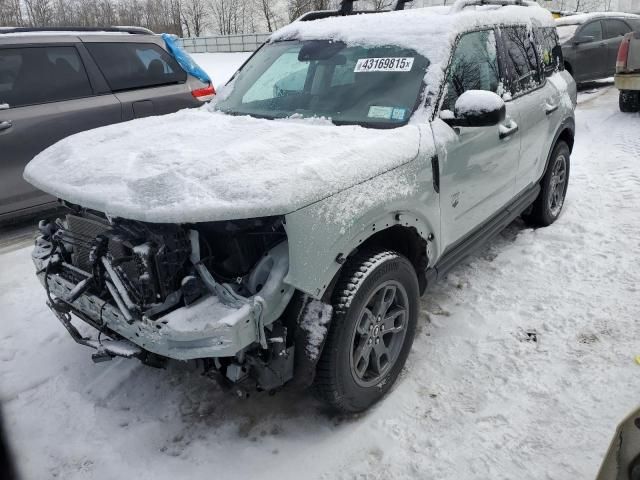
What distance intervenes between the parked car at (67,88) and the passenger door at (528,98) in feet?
12.7

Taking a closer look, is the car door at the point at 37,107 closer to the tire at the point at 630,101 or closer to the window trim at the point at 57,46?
the window trim at the point at 57,46

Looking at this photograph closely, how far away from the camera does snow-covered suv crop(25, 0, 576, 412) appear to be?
82.2 inches

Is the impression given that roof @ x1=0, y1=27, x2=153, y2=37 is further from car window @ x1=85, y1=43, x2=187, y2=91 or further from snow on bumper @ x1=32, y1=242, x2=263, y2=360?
snow on bumper @ x1=32, y1=242, x2=263, y2=360

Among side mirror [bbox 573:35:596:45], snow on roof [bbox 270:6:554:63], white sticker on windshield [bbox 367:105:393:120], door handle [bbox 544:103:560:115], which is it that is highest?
snow on roof [bbox 270:6:554:63]

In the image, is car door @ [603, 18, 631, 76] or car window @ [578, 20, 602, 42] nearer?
car window @ [578, 20, 602, 42]

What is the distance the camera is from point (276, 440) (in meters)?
2.55

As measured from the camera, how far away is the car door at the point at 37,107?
4836mm

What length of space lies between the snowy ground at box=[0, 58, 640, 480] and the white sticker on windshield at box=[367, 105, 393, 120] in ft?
4.70

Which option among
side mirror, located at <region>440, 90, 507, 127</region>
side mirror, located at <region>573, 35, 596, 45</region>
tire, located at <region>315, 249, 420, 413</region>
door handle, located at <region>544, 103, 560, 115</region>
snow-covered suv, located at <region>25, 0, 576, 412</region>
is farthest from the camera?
side mirror, located at <region>573, 35, 596, 45</region>

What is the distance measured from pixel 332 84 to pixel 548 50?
8.53ft

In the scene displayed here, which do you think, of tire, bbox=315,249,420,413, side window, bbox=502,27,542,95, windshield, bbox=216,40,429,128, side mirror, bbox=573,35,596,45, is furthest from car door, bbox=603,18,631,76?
tire, bbox=315,249,420,413

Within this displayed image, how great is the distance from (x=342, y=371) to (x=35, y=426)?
1.67m

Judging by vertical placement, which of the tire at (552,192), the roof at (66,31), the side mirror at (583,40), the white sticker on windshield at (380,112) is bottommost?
the tire at (552,192)

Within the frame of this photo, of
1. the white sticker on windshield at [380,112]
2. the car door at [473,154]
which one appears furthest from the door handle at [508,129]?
the white sticker on windshield at [380,112]
